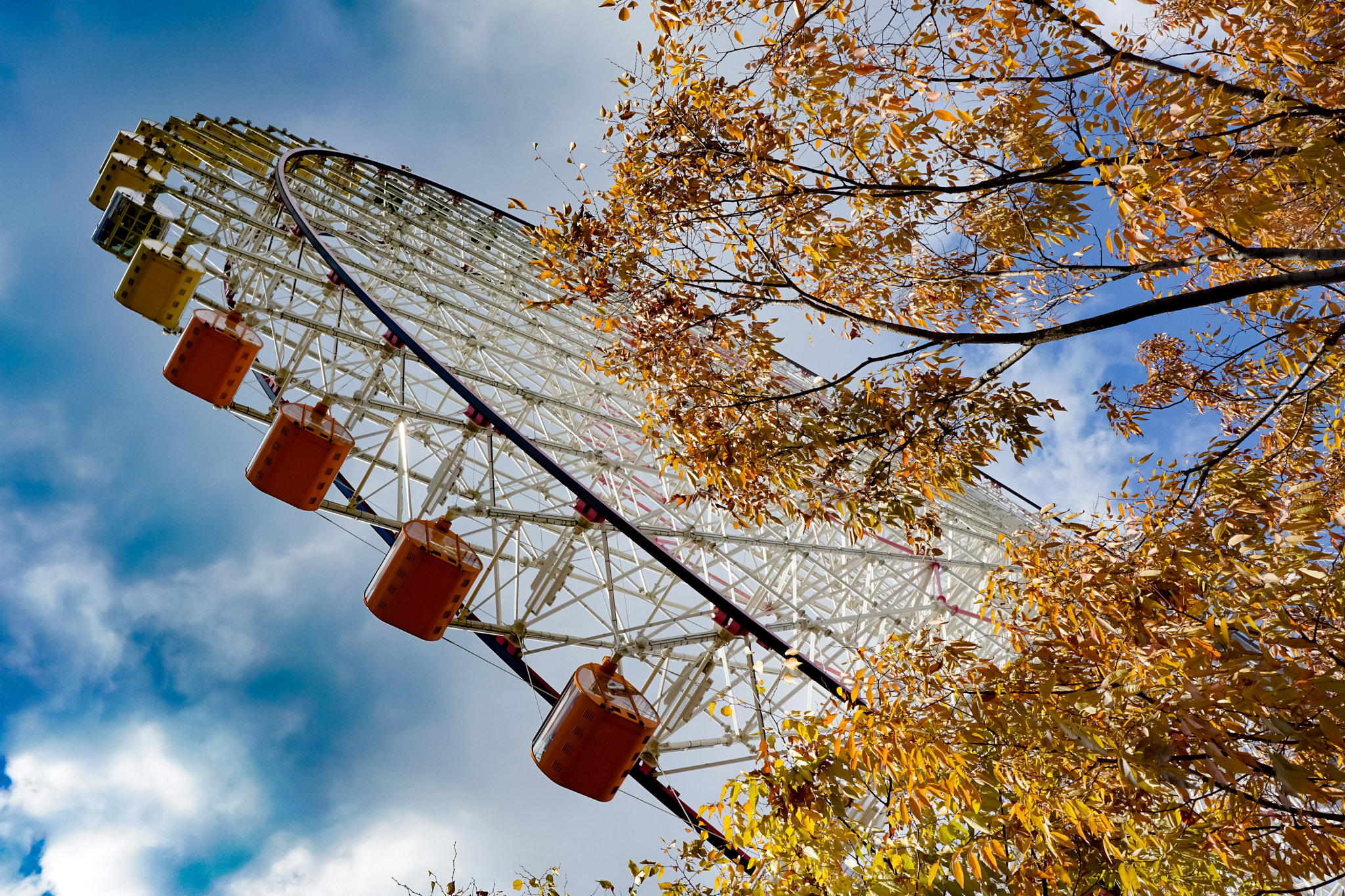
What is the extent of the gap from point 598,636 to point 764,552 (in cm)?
456

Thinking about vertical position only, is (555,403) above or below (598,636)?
above

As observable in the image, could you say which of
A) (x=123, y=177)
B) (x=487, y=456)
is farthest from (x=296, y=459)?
(x=123, y=177)

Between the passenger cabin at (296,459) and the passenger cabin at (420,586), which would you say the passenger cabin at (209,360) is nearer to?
the passenger cabin at (296,459)

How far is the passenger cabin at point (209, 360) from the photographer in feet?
31.2

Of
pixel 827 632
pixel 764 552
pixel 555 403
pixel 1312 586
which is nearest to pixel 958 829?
pixel 1312 586

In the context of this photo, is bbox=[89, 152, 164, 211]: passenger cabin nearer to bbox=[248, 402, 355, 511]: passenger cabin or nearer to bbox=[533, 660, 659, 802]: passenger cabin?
bbox=[248, 402, 355, 511]: passenger cabin

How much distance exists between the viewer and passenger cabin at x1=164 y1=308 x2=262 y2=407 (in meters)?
9.52

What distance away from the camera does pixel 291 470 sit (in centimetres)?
812

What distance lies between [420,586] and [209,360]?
5.30m

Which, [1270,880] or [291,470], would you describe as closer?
Answer: [1270,880]

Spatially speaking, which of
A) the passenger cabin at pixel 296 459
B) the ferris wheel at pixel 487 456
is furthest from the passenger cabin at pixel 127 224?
the passenger cabin at pixel 296 459

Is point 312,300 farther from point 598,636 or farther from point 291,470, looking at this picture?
point 598,636

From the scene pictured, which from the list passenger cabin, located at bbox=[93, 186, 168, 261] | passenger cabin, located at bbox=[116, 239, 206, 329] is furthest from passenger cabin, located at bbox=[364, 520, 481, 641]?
passenger cabin, located at bbox=[93, 186, 168, 261]

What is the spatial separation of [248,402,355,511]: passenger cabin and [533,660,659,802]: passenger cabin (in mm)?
4247
